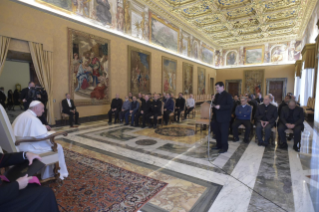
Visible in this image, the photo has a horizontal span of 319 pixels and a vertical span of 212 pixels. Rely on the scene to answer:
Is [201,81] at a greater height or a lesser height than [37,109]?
greater

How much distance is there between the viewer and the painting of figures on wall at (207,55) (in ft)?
62.3

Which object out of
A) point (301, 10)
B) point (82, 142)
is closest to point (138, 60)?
point (82, 142)

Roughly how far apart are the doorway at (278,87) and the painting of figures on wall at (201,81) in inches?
286

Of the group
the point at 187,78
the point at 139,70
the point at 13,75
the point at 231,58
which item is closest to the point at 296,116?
the point at 139,70

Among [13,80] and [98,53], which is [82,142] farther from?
[13,80]

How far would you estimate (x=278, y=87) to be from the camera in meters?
19.3

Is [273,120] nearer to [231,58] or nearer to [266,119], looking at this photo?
[266,119]

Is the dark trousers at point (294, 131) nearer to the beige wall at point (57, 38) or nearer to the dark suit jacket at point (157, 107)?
the dark suit jacket at point (157, 107)

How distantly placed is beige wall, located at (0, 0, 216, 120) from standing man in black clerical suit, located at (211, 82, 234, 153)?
628 cm

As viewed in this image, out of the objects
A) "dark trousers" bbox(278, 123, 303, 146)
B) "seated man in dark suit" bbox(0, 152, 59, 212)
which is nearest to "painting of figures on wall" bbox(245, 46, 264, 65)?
"dark trousers" bbox(278, 123, 303, 146)

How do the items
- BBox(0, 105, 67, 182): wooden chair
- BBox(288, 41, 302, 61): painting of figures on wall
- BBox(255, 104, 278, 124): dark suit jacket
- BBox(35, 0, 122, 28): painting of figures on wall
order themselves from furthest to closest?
BBox(288, 41, 302, 61): painting of figures on wall, BBox(35, 0, 122, 28): painting of figures on wall, BBox(255, 104, 278, 124): dark suit jacket, BBox(0, 105, 67, 182): wooden chair

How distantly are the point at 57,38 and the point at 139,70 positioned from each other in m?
4.86

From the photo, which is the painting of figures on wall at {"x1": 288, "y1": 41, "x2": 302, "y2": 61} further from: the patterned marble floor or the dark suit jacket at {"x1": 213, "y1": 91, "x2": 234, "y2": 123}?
the dark suit jacket at {"x1": 213, "y1": 91, "x2": 234, "y2": 123}

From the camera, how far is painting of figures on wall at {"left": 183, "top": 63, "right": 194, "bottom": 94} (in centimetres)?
1580
